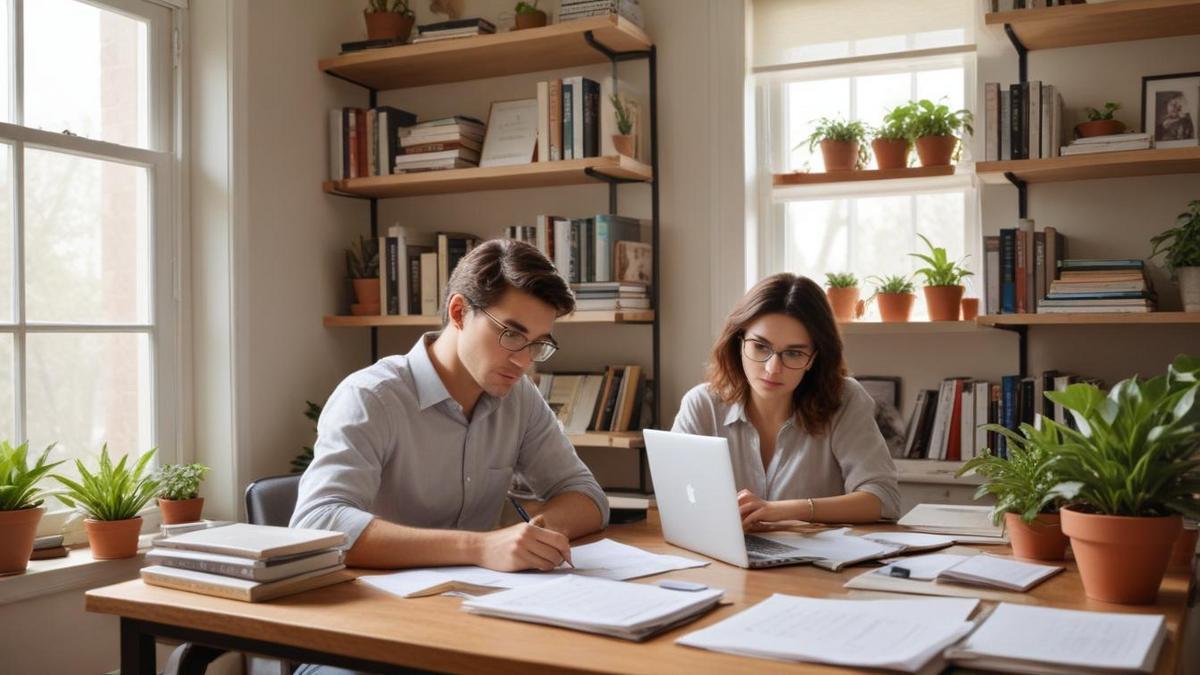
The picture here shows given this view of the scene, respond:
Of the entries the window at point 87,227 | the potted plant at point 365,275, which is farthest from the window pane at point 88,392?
the potted plant at point 365,275

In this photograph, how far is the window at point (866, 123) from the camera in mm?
3264

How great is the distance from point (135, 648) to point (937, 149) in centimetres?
249

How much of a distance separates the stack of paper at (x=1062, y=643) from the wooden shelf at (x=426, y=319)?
6.45ft

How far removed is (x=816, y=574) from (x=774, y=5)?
2.26 metres

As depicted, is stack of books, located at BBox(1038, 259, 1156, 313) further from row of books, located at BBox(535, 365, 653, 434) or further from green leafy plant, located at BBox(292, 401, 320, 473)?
green leafy plant, located at BBox(292, 401, 320, 473)

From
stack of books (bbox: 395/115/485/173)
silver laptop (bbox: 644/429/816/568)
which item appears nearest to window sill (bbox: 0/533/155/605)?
stack of books (bbox: 395/115/485/173)

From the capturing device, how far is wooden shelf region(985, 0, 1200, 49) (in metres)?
2.71

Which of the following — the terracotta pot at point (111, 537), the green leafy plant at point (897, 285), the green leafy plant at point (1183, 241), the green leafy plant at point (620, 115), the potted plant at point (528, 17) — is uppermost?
the potted plant at point (528, 17)

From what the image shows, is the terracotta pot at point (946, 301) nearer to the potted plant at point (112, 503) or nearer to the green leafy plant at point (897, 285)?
the green leafy plant at point (897, 285)

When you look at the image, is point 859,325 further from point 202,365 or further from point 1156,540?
point 202,365

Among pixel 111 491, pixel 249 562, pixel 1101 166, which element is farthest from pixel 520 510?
pixel 1101 166

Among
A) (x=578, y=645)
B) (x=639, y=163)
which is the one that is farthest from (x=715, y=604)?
(x=639, y=163)

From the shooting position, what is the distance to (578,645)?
4.24 feet

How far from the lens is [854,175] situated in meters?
3.21
